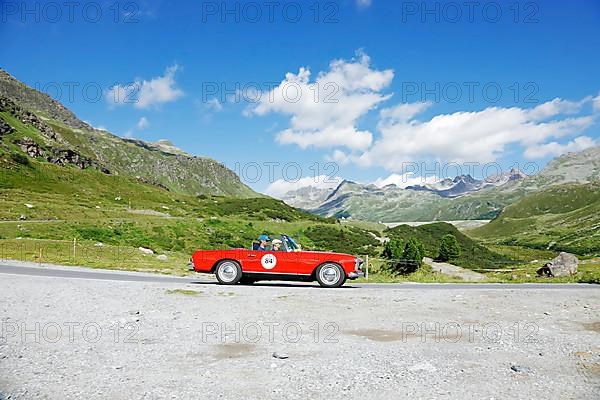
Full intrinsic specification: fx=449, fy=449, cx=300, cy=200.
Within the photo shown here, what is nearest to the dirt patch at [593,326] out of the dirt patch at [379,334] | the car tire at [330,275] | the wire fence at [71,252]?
the dirt patch at [379,334]

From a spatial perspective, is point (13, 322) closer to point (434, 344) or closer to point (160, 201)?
point (434, 344)

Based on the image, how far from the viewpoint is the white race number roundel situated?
60.4 ft

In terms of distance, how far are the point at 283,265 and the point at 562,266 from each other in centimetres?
2508

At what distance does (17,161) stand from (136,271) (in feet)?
339

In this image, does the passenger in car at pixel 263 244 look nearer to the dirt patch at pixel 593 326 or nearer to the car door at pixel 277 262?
the car door at pixel 277 262

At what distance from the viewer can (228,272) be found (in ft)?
62.3

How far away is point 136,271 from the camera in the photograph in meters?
25.2

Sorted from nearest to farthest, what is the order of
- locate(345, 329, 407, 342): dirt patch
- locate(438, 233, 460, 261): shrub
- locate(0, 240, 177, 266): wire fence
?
locate(345, 329, 407, 342): dirt patch < locate(0, 240, 177, 266): wire fence < locate(438, 233, 460, 261): shrub

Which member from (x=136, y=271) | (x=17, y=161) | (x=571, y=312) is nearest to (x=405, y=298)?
(x=571, y=312)

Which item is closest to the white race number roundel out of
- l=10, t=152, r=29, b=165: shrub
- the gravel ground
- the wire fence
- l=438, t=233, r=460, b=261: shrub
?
the gravel ground

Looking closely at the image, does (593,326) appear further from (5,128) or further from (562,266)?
(5,128)

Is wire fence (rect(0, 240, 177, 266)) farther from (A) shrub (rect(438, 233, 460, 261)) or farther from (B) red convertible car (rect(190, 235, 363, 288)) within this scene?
(A) shrub (rect(438, 233, 460, 261))

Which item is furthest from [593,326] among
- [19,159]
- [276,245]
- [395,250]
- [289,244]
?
[19,159]

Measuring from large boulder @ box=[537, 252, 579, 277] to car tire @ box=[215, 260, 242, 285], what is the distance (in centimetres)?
2553
